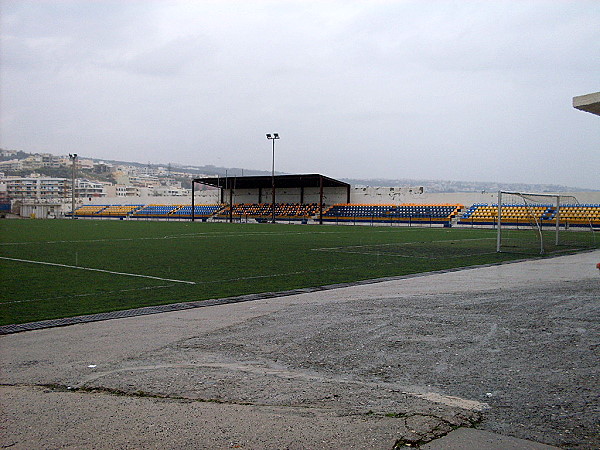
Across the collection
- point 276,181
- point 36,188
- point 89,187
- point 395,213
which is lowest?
point 395,213

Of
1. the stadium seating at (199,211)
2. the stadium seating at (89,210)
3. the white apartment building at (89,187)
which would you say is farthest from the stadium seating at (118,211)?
the white apartment building at (89,187)

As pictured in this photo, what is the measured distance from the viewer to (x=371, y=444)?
3947 mm

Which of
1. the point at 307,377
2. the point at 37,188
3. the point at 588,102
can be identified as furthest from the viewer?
the point at 37,188

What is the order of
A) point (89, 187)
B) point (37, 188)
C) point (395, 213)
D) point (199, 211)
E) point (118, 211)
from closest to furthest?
1. point (395, 213)
2. point (199, 211)
3. point (37, 188)
4. point (118, 211)
5. point (89, 187)

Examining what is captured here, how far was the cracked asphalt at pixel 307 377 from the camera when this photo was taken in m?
4.18

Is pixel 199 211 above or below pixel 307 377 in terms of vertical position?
above

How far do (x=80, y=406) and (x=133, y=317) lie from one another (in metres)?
4.20

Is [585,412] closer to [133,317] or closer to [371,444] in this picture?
[371,444]

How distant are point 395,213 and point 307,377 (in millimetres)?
50806

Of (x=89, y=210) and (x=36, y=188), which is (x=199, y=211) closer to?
(x=89, y=210)

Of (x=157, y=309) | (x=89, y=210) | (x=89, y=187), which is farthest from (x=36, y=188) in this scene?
(x=157, y=309)

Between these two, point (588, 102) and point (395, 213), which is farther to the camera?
point (395, 213)

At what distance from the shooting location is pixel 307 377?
18.2ft

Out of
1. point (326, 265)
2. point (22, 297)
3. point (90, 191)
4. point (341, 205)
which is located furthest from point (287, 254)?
point (90, 191)
